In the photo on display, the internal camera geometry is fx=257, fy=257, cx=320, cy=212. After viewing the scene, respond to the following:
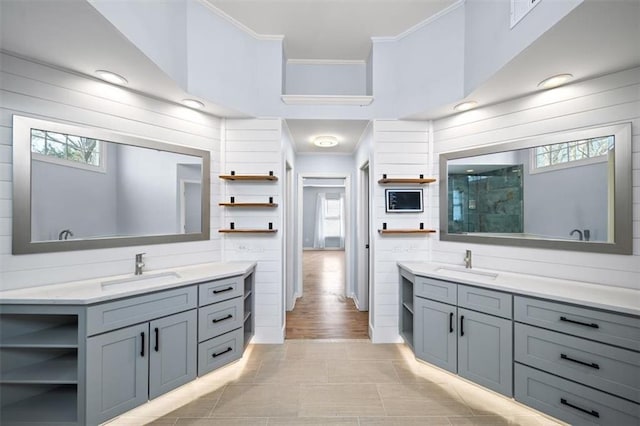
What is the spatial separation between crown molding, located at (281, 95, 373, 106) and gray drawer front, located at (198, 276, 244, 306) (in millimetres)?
1920

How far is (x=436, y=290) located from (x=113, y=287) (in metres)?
2.59

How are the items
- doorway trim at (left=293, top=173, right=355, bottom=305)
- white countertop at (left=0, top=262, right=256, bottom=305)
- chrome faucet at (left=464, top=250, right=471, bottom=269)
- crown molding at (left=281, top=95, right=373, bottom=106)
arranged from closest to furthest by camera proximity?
white countertop at (left=0, top=262, right=256, bottom=305) → chrome faucet at (left=464, top=250, right=471, bottom=269) → crown molding at (left=281, top=95, right=373, bottom=106) → doorway trim at (left=293, top=173, right=355, bottom=305)

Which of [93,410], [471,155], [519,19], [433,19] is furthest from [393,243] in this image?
[93,410]

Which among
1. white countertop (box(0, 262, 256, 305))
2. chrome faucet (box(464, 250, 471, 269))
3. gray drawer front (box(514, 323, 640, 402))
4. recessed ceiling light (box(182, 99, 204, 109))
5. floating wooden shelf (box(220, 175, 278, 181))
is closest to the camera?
gray drawer front (box(514, 323, 640, 402))

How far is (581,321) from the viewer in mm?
1592

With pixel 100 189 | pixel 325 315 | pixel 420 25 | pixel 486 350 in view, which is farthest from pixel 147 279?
pixel 420 25

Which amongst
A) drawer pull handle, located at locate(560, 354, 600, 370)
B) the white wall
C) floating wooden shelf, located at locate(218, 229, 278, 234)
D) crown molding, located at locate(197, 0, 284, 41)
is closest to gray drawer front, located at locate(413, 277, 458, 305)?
drawer pull handle, located at locate(560, 354, 600, 370)

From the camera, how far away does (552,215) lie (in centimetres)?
213

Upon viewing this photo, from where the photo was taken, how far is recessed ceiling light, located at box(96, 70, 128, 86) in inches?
73.8

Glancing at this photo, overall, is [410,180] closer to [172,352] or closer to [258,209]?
[258,209]

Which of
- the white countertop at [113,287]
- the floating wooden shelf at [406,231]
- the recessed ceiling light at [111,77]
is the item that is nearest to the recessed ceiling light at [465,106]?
the floating wooden shelf at [406,231]

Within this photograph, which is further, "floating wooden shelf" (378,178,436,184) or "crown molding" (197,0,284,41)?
"floating wooden shelf" (378,178,436,184)

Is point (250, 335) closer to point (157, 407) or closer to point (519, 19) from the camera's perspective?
point (157, 407)

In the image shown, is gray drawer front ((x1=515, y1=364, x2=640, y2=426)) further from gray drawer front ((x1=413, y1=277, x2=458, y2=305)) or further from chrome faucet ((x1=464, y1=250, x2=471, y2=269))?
chrome faucet ((x1=464, y1=250, x2=471, y2=269))
